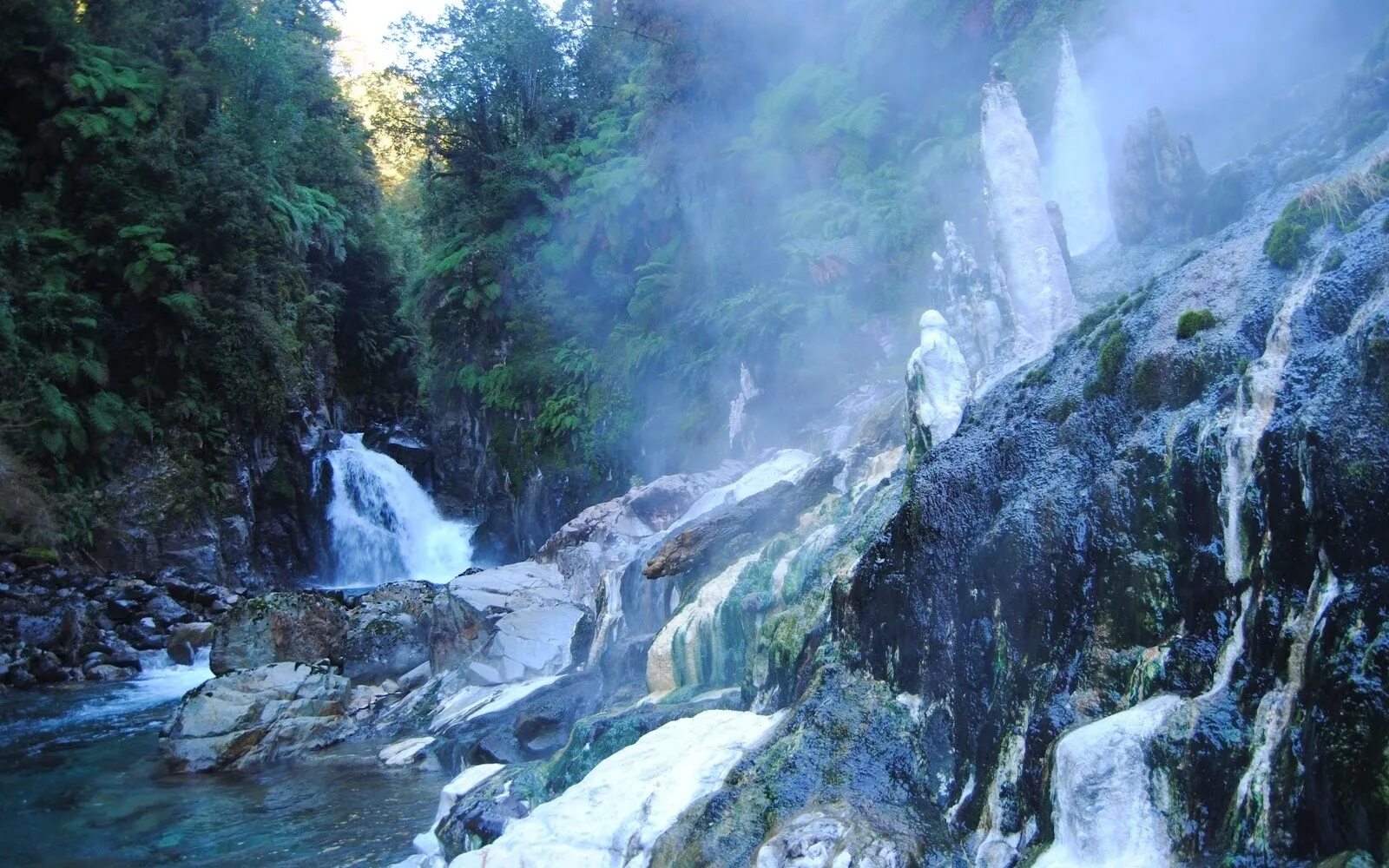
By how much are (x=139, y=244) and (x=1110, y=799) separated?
76.7ft

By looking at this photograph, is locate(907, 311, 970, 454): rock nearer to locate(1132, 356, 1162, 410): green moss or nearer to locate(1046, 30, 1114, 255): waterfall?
locate(1132, 356, 1162, 410): green moss

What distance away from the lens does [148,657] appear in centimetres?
1558

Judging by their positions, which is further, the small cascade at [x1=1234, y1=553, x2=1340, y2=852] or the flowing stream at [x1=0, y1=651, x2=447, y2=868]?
the flowing stream at [x1=0, y1=651, x2=447, y2=868]

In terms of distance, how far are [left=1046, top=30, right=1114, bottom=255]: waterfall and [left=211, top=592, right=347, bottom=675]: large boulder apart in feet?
39.6

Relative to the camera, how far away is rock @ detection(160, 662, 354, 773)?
33.6 ft

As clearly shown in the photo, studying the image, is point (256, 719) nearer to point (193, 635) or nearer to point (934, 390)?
point (193, 635)

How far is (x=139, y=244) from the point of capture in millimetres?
21234

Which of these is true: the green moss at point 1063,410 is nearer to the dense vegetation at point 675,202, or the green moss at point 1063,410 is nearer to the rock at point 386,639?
the dense vegetation at point 675,202

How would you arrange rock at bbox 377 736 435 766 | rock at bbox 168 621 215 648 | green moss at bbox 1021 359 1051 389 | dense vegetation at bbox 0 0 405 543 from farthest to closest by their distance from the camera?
dense vegetation at bbox 0 0 405 543 → rock at bbox 168 621 215 648 → rock at bbox 377 736 435 766 → green moss at bbox 1021 359 1051 389

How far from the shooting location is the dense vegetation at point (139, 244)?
63.6 ft

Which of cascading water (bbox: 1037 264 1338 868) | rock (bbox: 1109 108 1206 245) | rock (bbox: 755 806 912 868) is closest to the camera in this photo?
cascading water (bbox: 1037 264 1338 868)

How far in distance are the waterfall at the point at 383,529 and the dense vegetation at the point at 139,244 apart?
2.58 meters

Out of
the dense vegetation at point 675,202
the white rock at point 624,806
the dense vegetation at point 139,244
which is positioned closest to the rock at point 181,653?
the dense vegetation at point 139,244

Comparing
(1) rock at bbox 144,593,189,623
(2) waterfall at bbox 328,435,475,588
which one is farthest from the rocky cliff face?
(2) waterfall at bbox 328,435,475,588
